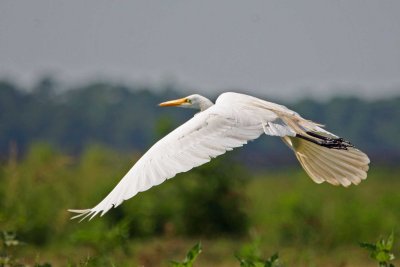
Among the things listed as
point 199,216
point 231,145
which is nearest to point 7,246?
point 231,145

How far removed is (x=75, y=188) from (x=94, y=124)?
60139 mm

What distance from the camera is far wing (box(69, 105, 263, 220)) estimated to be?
500 cm

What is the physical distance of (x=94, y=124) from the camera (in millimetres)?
75000

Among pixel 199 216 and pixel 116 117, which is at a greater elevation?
pixel 199 216

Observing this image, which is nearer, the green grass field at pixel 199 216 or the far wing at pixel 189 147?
the far wing at pixel 189 147

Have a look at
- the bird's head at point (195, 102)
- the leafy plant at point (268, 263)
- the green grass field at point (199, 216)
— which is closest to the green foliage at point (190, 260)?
the leafy plant at point (268, 263)

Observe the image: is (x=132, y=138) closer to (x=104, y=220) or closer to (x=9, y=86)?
(x=9, y=86)

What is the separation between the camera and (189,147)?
5340mm

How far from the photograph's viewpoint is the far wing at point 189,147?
5000mm

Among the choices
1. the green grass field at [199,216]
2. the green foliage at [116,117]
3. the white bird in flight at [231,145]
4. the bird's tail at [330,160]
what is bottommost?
the green foliage at [116,117]

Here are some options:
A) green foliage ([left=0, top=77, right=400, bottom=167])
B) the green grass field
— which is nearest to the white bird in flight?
the green grass field

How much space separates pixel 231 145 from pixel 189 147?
9.1 inches

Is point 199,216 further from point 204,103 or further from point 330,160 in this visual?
point 330,160

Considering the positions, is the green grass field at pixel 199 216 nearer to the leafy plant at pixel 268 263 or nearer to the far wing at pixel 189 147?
the far wing at pixel 189 147
